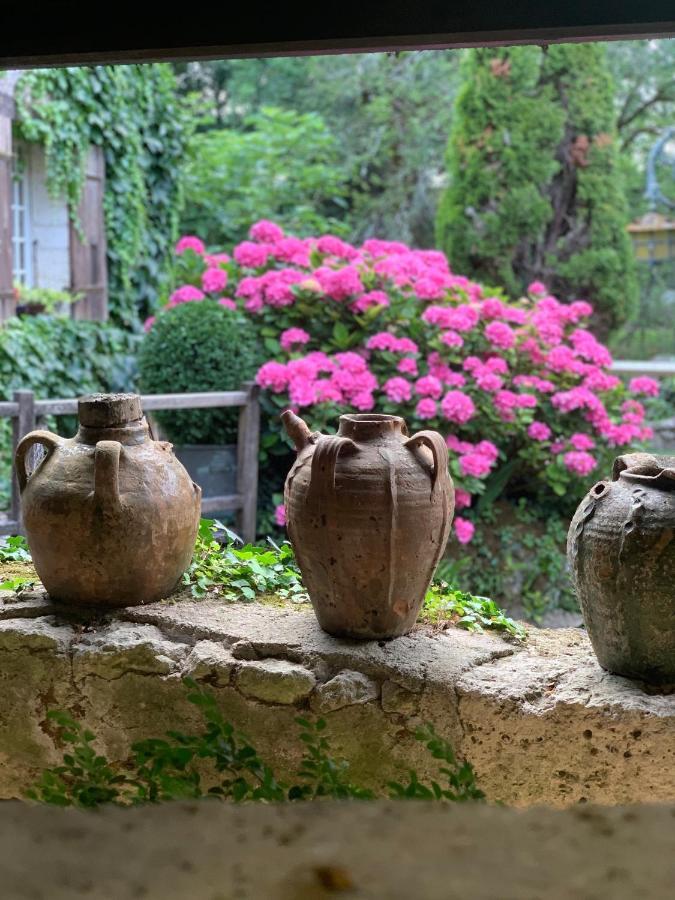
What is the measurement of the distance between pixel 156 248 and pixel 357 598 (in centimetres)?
535

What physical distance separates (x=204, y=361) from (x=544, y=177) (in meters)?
4.27

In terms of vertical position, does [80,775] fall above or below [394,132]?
below

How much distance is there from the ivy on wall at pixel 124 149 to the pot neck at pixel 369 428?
446 cm

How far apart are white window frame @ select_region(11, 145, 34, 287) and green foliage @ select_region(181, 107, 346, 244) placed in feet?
13.3

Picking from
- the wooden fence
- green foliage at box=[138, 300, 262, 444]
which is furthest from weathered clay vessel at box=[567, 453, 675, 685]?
green foliage at box=[138, 300, 262, 444]

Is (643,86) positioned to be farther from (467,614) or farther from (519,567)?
(467,614)

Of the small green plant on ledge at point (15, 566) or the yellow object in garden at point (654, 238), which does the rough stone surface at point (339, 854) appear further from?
the yellow object in garden at point (654, 238)

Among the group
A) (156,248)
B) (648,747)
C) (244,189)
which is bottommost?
(648,747)

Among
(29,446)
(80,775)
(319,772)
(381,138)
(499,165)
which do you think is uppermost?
(381,138)

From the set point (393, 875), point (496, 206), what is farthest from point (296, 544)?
point (496, 206)

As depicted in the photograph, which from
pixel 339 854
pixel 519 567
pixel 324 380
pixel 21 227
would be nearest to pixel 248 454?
pixel 324 380

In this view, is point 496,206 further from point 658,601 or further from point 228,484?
point 658,601

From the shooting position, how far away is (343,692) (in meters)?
2.11

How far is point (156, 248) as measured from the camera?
7.06 metres
